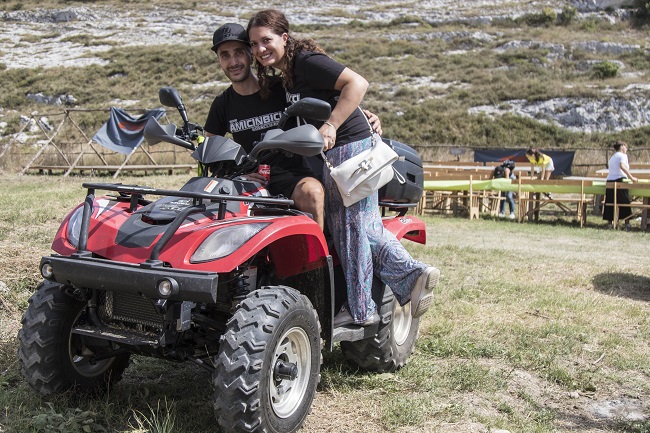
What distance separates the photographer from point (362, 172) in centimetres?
373

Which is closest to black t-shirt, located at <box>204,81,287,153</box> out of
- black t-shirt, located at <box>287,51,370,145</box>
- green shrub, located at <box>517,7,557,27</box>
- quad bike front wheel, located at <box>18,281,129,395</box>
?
black t-shirt, located at <box>287,51,370,145</box>

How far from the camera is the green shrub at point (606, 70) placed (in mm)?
41969

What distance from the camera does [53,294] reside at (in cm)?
337

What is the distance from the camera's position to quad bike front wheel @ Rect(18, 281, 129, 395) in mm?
3281

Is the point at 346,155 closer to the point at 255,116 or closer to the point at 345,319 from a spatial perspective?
the point at 255,116

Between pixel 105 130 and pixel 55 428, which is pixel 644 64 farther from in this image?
pixel 55 428

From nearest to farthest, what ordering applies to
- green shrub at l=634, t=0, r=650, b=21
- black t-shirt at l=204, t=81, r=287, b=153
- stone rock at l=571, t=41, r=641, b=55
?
A: black t-shirt at l=204, t=81, r=287, b=153, stone rock at l=571, t=41, r=641, b=55, green shrub at l=634, t=0, r=650, b=21

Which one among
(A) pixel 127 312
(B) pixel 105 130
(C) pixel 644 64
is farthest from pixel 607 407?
(C) pixel 644 64

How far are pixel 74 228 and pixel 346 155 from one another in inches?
59.8

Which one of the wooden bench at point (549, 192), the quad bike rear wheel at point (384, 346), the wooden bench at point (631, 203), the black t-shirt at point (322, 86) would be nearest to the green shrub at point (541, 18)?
the wooden bench at point (549, 192)

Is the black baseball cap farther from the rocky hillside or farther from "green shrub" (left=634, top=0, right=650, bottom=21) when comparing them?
"green shrub" (left=634, top=0, right=650, bottom=21)

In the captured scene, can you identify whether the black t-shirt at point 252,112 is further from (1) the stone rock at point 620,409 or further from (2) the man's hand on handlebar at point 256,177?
(1) the stone rock at point 620,409

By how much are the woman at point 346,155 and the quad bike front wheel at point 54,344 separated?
4.44 feet

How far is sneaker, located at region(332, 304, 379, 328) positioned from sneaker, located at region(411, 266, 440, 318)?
0.77 ft
